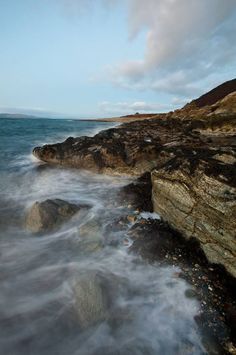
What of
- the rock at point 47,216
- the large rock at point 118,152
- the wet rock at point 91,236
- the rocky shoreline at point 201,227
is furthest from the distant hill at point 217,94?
the wet rock at point 91,236

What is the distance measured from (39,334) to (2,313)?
Answer: 751 millimetres

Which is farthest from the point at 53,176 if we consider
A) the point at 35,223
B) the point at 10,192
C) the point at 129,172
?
the point at 35,223

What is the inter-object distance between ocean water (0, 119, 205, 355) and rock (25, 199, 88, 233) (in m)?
0.20

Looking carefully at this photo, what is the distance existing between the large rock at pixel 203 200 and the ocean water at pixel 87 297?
3.04 feet

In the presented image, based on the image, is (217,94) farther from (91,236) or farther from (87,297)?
(87,297)

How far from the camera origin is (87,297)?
448 centimetres

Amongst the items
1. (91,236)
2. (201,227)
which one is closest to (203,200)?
(201,227)

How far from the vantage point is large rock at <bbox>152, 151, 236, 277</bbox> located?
5027 mm

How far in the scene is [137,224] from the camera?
6586mm

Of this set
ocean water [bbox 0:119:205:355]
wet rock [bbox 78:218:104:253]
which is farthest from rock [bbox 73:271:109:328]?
wet rock [bbox 78:218:104:253]

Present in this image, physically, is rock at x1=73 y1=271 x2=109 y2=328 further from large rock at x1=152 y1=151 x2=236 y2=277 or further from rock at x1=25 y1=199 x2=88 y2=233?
rock at x1=25 y1=199 x2=88 y2=233

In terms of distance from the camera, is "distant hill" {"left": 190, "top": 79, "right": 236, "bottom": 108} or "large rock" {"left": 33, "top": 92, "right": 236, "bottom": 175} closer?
"large rock" {"left": 33, "top": 92, "right": 236, "bottom": 175}

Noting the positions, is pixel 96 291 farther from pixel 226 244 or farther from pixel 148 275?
pixel 226 244

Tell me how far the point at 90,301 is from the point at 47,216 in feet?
10.2
